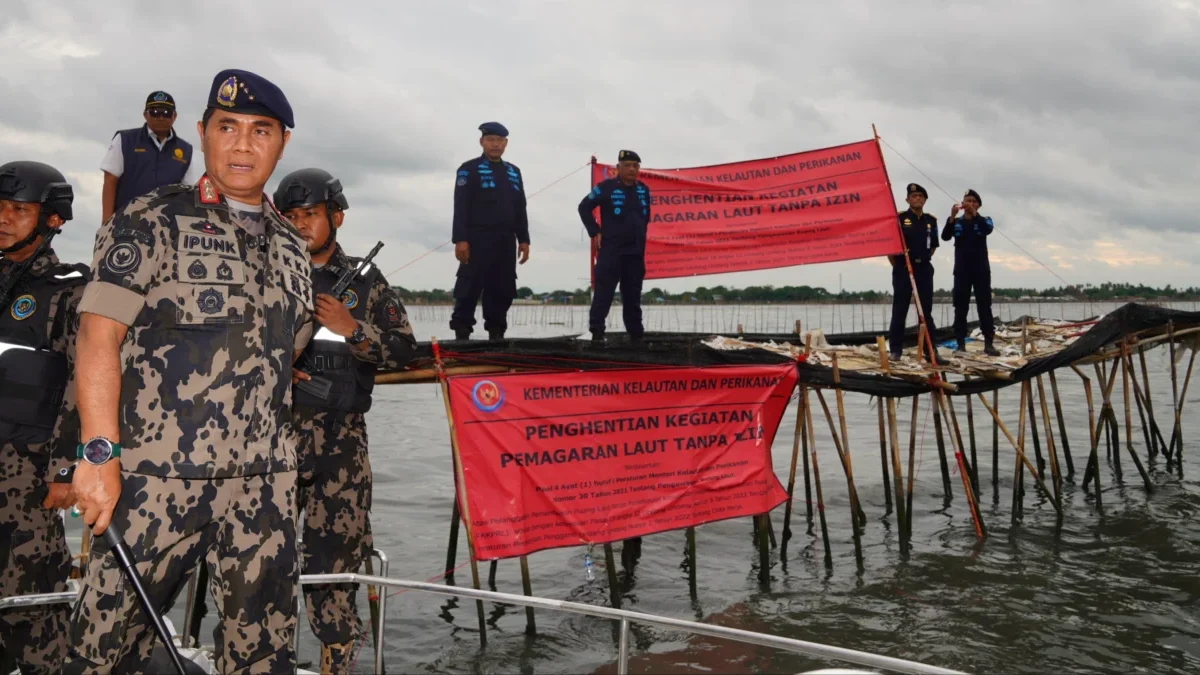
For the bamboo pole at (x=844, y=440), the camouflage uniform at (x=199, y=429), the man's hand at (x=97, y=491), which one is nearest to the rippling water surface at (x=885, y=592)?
the bamboo pole at (x=844, y=440)

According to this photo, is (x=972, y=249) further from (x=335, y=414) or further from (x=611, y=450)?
(x=335, y=414)

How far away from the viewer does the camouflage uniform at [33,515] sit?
4293mm

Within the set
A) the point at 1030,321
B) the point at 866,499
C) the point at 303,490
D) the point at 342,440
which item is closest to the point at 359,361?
the point at 342,440

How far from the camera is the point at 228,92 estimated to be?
2.96 m

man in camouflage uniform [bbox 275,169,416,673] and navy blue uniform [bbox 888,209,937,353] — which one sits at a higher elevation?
navy blue uniform [bbox 888,209,937,353]

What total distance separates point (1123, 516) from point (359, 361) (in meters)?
13.5

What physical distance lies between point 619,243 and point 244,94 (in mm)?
7271

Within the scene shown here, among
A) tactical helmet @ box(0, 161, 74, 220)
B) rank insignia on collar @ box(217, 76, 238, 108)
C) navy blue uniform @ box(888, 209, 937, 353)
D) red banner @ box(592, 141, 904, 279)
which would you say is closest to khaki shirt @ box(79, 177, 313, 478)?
rank insignia on collar @ box(217, 76, 238, 108)

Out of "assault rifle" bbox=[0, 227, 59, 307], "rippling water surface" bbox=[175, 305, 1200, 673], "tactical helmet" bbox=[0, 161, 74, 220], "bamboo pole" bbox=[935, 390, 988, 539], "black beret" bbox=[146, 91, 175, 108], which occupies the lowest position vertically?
"rippling water surface" bbox=[175, 305, 1200, 673]

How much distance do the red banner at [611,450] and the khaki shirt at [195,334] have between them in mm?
4012

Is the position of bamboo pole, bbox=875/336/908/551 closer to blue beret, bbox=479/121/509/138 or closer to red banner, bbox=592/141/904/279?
red banner, bbox=592/141/904/279

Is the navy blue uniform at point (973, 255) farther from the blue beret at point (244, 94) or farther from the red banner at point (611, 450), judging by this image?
the blue beret at point (244, 94)

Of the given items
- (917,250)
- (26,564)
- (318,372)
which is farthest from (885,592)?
(26,564)

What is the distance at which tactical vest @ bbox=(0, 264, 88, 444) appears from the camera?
421 centimetres
